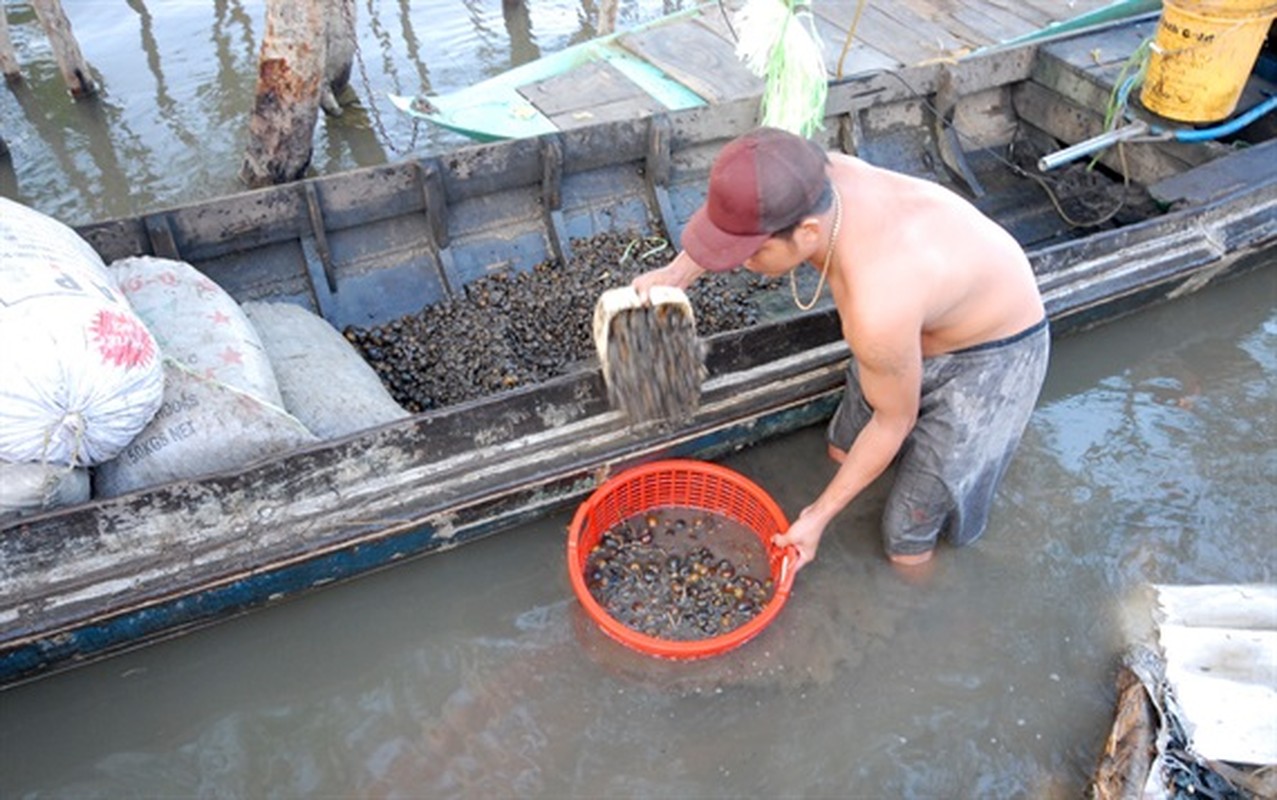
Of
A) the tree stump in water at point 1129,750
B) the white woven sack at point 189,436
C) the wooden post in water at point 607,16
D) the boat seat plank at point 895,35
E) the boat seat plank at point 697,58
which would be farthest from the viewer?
the wooden post in water at point 607,16

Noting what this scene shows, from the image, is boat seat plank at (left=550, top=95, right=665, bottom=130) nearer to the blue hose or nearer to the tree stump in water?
the blue hose

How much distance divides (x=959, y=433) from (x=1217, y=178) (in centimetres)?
256

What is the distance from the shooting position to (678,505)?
3941 millimetres

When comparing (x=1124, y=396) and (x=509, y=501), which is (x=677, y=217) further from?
(x=1124, y=396)

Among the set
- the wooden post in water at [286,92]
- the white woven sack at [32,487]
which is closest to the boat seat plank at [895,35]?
the wooden post in water at [286,92]

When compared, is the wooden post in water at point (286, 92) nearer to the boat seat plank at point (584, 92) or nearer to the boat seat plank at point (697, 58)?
the boat seat plank at point (584, 92)

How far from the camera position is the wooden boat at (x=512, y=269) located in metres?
3.17

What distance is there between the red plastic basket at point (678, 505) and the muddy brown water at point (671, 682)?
0.91ft

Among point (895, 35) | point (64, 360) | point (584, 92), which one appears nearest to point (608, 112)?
point (584, 92)

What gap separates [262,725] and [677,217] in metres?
3.12

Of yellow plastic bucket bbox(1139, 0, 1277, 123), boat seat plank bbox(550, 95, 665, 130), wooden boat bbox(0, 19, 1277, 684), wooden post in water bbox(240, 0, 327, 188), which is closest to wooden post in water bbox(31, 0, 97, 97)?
wooden post in water bbox(240, 0, 327, 188)

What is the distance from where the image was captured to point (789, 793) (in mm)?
3273

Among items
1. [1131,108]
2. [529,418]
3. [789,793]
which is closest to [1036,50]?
[1131,108]

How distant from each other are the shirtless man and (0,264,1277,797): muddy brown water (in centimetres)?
50
